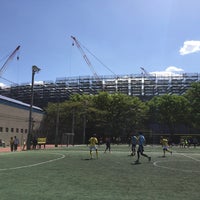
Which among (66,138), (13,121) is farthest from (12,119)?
(66,138)

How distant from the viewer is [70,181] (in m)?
13.7

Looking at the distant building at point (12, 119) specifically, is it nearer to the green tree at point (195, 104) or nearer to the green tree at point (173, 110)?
the green tree at point (173, 110)

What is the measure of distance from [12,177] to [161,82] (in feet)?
359

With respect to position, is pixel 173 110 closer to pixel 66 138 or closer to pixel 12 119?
pixel 66 138

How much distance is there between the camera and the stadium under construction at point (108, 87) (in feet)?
397

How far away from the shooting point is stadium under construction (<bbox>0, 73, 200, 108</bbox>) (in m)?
121

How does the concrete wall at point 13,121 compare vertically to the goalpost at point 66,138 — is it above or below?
above

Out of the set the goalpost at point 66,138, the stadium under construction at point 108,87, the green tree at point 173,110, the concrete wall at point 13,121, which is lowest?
the goalpost at point 66,138

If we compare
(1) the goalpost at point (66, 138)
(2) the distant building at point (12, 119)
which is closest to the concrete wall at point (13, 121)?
(2) the distant building at point (12, 119)

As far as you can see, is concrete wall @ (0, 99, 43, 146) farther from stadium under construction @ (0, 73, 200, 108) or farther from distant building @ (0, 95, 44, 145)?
stadium under construction @ (0, 73, 200, 108)

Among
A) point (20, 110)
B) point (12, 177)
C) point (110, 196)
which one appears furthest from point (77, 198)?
point (20, 110)

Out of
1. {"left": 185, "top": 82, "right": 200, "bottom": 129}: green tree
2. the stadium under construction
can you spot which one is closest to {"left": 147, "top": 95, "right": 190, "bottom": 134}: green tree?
{"left": 185, "top": 82, "right": 200, "bottom": 129}: green tree

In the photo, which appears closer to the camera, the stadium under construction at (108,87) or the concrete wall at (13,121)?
the concrete wall at (13,121)

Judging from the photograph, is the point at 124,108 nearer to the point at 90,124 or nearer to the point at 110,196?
the point at 90,124
